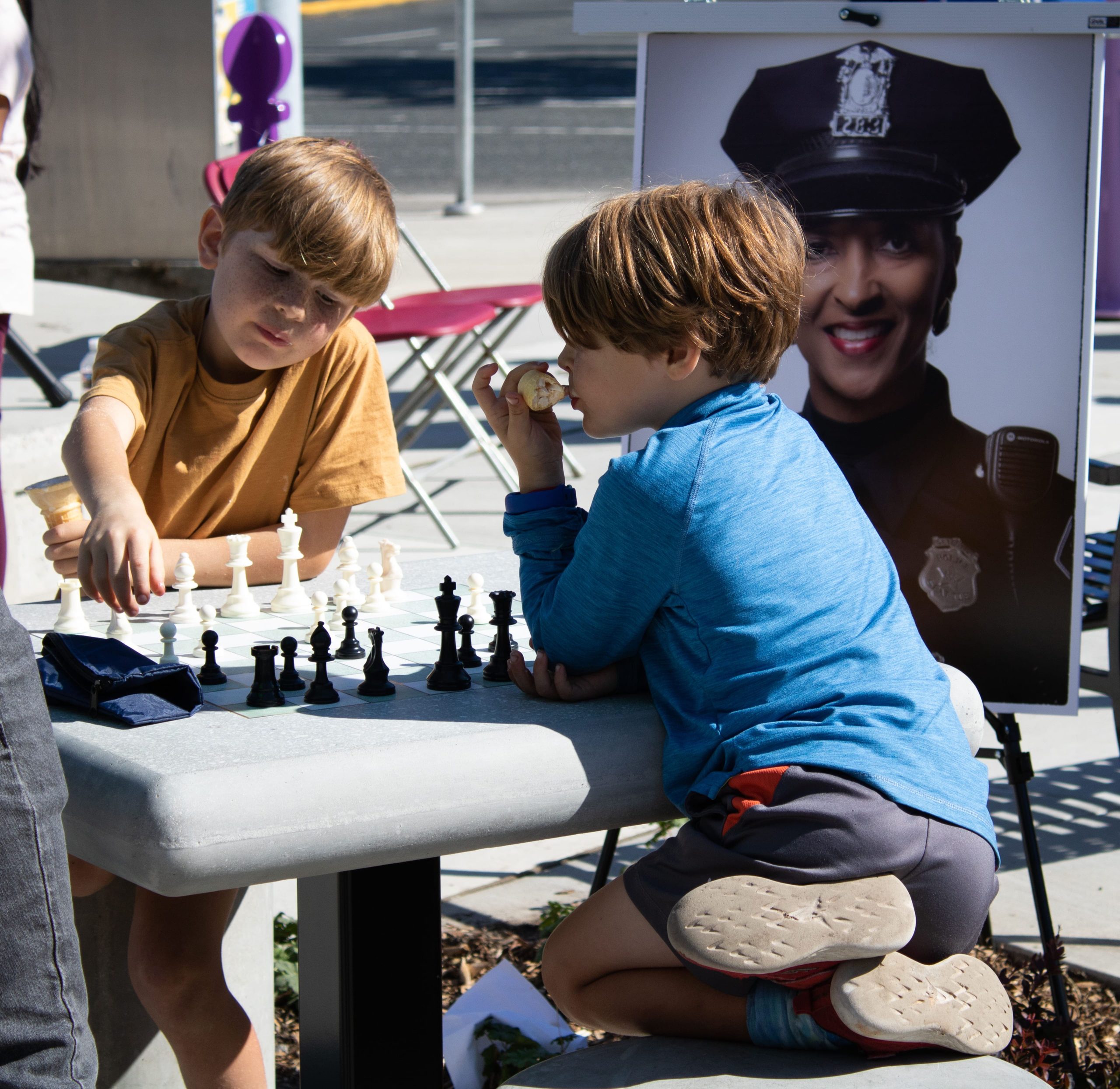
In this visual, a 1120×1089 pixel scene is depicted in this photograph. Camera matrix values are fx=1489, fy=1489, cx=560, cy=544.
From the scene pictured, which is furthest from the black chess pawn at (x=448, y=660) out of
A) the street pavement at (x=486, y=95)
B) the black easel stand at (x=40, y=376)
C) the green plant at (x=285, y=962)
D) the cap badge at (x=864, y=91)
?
the street pavement at (x=486, y=95)

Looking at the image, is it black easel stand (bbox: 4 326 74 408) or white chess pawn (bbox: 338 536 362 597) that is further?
black easel stand (bbox: 4 326 74 408)

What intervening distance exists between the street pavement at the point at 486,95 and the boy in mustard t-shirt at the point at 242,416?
838 centimetres

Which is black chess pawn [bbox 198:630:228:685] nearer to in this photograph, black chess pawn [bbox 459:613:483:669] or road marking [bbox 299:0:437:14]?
black chess pawn [bbox 459:613:483:669]

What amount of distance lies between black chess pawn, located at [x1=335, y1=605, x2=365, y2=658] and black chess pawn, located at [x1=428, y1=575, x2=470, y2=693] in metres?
0.12

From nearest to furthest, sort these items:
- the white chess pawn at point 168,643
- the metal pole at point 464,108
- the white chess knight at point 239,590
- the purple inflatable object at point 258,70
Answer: the white chess pawn at point 168,643 → the white chess knight at point 239,590 → the purple inflatable object at point 258,70 → the metal pole at point 464,108

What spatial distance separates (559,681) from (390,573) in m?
0.66

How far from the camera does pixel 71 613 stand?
2186mm

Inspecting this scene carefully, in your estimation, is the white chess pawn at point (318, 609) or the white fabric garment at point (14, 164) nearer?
the white chess pawn at point (318, 609)

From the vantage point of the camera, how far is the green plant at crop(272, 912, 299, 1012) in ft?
10.0

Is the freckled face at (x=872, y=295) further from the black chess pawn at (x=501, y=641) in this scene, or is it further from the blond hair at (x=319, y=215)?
the black chess pawn at (x=501, y=641)

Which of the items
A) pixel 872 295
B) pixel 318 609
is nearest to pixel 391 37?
pixel 872 295

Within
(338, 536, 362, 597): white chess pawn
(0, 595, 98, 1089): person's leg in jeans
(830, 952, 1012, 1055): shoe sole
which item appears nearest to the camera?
(0, 595, 98, 1089): person's leg in jeans

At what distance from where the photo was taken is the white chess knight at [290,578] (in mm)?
2324

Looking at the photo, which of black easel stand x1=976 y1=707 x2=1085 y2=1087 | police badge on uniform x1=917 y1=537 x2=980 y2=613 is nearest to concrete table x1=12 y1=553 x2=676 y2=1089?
black easel stand x1=976 y1=707 x2=1085 y2=1087
